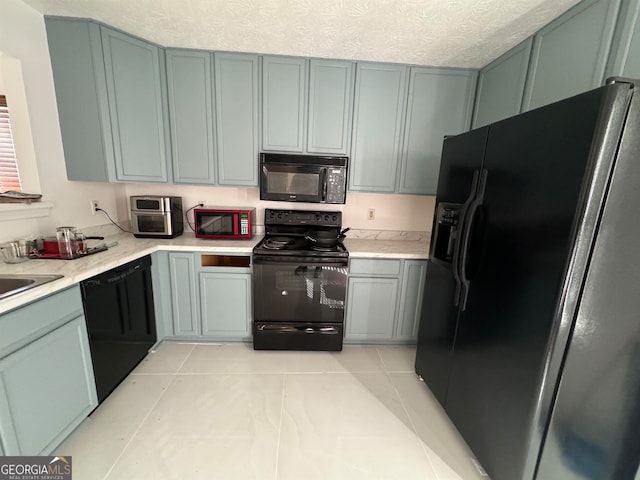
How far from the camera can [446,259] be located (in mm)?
1670

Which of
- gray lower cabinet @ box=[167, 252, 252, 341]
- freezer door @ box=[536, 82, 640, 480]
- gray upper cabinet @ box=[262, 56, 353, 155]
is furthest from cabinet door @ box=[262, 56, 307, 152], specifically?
freezer door @ box=[536, 82, 640, 480]

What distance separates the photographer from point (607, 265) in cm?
94

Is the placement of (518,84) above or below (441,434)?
above

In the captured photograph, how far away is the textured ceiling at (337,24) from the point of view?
5.04ft

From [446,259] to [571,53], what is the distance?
1300mm

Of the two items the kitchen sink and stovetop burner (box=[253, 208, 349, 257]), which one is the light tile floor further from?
stovetop burner (box=[253, 208, 349, 257])

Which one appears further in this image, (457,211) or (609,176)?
(457,211)

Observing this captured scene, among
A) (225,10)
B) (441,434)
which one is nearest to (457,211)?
(441,434)

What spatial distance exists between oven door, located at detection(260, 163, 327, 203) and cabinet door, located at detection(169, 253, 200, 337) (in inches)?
34.3

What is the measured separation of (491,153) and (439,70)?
4.55ft

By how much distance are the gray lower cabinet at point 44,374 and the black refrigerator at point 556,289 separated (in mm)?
2105

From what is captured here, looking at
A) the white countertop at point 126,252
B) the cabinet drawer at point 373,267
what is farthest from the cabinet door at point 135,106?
the cabinet drawer at point 373,267

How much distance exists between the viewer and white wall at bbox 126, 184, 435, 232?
2607mm

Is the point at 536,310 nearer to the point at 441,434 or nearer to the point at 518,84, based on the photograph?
the point at 441,434
